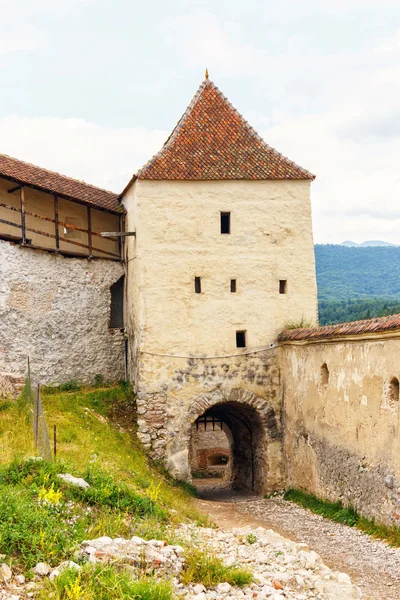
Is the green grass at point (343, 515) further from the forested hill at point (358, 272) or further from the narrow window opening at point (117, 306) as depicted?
the forested hill at point (358, 272)

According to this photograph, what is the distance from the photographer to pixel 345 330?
14.9 m

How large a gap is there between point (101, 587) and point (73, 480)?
3.59 m

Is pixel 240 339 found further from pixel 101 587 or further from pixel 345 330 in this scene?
pixel 101 587

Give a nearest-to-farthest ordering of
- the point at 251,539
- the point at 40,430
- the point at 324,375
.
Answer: the point at 251,539 → the point at 40,430 → the point at 324,375

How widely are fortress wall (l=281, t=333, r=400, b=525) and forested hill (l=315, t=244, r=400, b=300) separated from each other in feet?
219

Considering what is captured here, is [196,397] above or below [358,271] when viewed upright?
below

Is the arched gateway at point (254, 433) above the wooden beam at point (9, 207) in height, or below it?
below

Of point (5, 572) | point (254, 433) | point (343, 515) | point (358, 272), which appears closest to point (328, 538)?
point (343, 515)

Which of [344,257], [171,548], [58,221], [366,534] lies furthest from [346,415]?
[344,257]

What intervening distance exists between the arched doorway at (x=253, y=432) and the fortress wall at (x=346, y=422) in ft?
1.67

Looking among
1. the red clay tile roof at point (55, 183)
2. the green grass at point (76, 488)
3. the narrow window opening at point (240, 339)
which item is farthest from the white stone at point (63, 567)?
the red clay tile roof at point (55, 183)

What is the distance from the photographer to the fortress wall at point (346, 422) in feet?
43.5

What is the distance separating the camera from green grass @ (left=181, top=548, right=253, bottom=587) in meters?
9.39

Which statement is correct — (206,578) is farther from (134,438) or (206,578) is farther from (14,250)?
(14,250)
